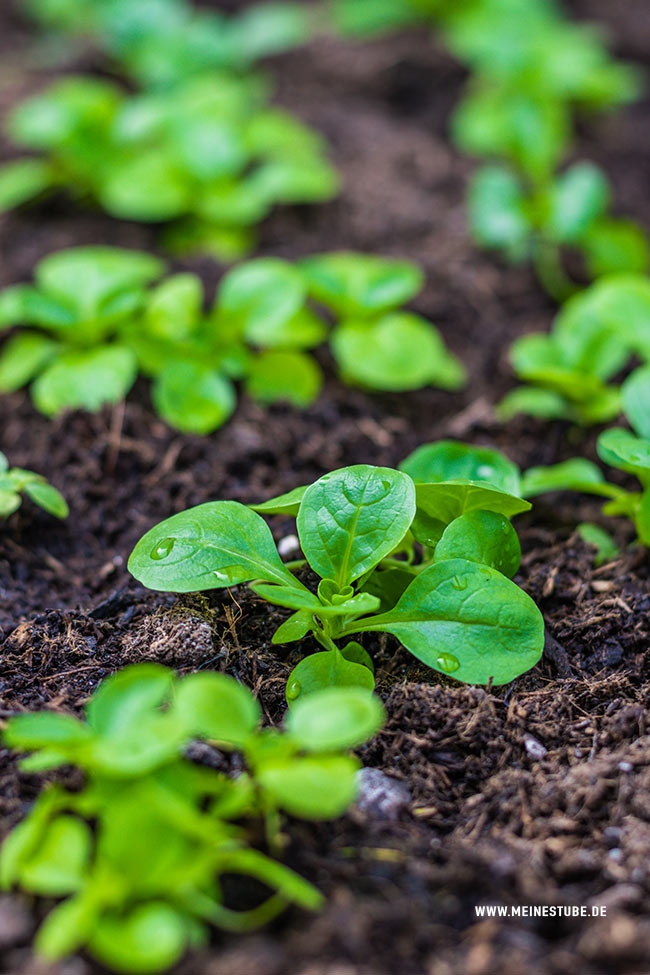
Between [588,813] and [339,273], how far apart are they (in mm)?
1377

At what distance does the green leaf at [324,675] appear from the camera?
1271 mm

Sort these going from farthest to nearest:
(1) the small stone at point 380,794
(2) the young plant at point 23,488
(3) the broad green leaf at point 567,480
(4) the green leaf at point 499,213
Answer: (4) the green leaf at point 499,213
(3) the broad green leaf at point 567,480
(2) the young plant at point 23,488
(1) the small stone at point 380,794

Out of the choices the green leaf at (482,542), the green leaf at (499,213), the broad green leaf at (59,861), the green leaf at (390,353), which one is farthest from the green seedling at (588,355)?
the broad green leaf at (59,861)

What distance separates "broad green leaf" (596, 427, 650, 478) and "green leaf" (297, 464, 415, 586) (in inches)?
15.0

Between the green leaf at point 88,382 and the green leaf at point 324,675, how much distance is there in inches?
33.8

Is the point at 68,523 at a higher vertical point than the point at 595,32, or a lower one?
lower

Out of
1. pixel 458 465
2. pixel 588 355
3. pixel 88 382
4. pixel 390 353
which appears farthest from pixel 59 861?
pixel 588 355

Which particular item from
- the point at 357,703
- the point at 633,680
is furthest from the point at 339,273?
the point at 357,703

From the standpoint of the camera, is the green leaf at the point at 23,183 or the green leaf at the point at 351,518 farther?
the green leaf at the point at 23,183

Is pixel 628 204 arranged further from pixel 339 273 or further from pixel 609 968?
pixel 609 968

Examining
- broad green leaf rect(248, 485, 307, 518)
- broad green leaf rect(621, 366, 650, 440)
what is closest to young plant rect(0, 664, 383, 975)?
broad green leaf rect(248, 485, 307, 518)

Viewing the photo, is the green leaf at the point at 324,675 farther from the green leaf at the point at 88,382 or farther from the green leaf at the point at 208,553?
the green leaf at the point at 88,382

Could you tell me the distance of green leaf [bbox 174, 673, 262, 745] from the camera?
99 centimetres

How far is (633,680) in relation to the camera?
138 centimetres
